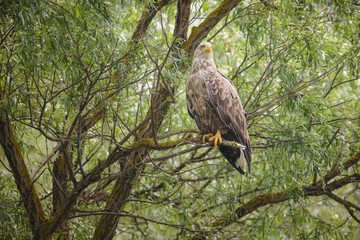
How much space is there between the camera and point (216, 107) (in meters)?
3.88

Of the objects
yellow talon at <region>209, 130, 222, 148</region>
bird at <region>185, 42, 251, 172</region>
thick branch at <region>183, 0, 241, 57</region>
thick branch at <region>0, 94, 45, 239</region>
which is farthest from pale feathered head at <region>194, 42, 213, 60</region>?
thick branch at <region>0, 94, 45, 239</region>

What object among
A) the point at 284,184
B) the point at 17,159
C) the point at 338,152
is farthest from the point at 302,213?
the point at 17,159

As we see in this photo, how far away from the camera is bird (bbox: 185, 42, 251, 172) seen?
387 centimetres

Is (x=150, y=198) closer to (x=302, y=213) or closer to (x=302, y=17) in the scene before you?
(x=302, y=213)

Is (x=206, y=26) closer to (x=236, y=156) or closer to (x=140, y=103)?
(x=140, y=103)

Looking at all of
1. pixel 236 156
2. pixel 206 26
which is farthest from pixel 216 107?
pixel 206 26

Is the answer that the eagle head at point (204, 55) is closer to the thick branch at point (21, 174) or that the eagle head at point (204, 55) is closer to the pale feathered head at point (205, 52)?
the pale feathered head at point (205, 52)

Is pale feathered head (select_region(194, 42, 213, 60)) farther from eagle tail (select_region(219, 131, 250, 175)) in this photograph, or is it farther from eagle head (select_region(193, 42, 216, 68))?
eagle tail (select_region(219, 131, 250, 175))

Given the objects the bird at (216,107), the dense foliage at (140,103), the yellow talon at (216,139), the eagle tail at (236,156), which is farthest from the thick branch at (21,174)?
the eagle tail at (236,156)

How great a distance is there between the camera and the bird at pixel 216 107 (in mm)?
3869

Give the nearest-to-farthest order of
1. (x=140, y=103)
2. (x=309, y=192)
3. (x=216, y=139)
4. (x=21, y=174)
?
Result: (x=140, y=103) < (x=216, y=139) < (x=21, y=174) < (x=309, y=192)

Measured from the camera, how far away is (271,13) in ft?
14.8

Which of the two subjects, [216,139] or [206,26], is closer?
[216,139]

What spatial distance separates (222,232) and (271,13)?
278 cm
